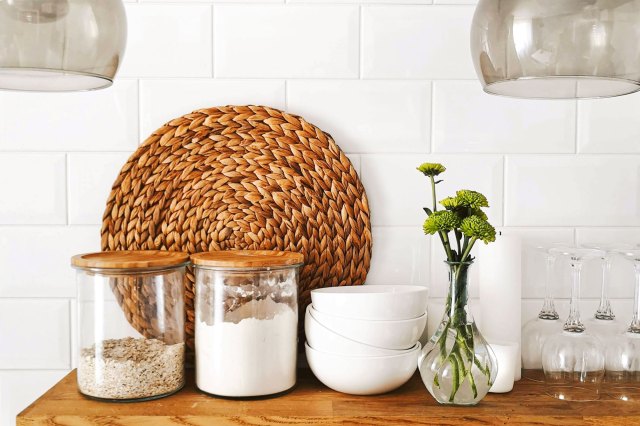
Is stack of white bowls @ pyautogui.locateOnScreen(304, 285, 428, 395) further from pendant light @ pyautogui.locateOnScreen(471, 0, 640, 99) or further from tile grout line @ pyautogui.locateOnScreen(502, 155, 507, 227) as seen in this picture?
pendant light @ pyautogui.locateOnScreen(471, 0, 640, 99)

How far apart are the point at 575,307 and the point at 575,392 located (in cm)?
15

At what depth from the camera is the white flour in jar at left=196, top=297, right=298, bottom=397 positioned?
1.04m

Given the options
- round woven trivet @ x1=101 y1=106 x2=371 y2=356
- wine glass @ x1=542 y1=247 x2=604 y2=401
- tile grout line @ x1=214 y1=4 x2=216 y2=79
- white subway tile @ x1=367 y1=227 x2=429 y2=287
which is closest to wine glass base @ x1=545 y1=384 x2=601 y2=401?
wine glass @ x1=542 y1=247 x2=604 y2=401

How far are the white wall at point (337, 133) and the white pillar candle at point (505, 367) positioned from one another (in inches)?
8.5

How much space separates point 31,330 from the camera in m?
1.30

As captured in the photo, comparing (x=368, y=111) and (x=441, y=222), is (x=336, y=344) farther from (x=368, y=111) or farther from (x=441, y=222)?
(x=368, y=111)

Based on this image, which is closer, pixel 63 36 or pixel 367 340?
pixel 63 36

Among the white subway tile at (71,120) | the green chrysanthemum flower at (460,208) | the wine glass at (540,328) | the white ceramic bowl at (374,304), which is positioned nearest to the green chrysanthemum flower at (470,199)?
the green chrysanthemum flower at (460,208)

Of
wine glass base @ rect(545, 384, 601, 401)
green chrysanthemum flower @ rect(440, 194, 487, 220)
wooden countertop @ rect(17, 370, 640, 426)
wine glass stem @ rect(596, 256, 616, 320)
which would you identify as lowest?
wooden countertop @ rect(17, 370, 640, 426)

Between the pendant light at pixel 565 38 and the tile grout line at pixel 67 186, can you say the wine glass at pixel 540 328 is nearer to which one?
the pendant light at pixel 565 38

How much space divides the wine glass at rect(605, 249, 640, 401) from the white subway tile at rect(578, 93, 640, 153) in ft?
0.83

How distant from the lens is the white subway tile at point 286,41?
4.18 ft


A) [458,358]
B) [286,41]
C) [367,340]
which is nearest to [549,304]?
[458,358]

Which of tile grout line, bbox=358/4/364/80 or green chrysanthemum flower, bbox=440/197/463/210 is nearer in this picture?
green chrysanthemum flower, bbox=440/197/463/210
